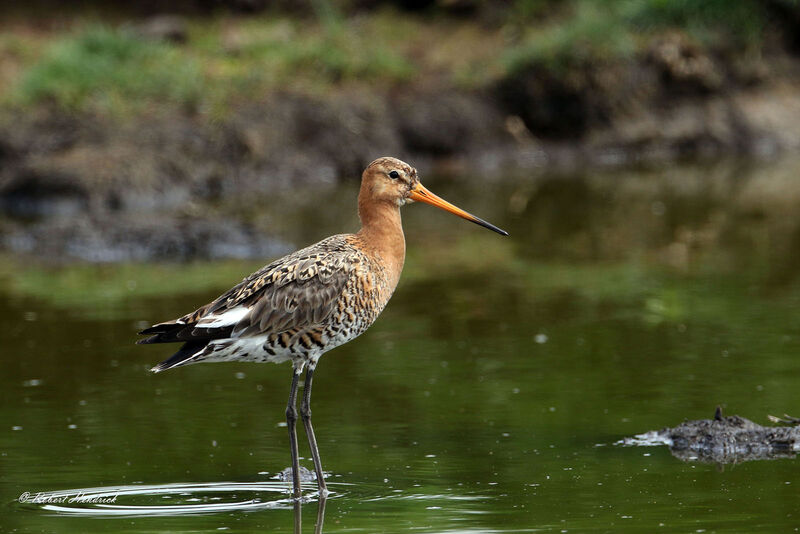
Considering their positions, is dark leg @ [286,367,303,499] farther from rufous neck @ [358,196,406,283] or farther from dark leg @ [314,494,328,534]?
rufous neck @ [358,196,406,283]

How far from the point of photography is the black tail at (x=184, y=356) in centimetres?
704

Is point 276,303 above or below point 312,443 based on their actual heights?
above

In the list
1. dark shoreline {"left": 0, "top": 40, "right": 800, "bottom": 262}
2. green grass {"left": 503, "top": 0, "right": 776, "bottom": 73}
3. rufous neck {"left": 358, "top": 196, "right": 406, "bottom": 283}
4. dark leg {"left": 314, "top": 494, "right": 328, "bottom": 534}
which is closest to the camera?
dark leg {"left": 314, "top": 494, "right": 328, "bottom": 534}

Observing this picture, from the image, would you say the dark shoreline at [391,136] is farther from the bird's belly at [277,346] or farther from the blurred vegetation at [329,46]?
the bird's belly at [277,346]

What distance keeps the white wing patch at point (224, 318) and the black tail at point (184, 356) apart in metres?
0.09

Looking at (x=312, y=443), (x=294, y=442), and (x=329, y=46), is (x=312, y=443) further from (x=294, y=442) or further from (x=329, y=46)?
(x=329, y=46)

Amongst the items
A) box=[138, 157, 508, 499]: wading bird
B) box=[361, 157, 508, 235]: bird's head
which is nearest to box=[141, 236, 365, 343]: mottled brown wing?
box=[138, 157, 508, 499]: wading bird

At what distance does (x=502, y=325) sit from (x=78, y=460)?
4363 millimetres

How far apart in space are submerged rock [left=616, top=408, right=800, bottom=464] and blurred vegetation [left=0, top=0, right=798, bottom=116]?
13.9 m

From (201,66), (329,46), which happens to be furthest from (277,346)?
(329,46)

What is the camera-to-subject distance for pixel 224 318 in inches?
285

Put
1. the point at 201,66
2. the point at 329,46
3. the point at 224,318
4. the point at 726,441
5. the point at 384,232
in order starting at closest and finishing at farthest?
1. the point at 224,318
2. the point at 726,441
3. the point at 384,232
4. the point at 201,66
5. the point at 329,46

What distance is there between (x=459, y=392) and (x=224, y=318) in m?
2.41

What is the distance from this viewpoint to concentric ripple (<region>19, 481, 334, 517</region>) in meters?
6.83
